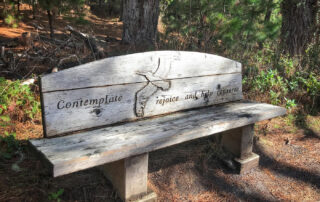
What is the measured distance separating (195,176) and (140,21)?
355 cm

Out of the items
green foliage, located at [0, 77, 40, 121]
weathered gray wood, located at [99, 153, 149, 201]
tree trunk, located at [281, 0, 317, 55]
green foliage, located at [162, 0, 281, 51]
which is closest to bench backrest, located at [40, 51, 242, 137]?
weathered gray wood, located at [99, 153, 149, 201]

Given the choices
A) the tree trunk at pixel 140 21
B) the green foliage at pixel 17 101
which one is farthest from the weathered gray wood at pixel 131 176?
the tree trunk at pixel 140 21

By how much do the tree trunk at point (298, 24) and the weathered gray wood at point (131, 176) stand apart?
4259mm

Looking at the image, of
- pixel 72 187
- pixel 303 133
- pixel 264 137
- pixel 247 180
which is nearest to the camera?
pixel 72 187

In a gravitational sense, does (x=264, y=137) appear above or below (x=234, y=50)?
below

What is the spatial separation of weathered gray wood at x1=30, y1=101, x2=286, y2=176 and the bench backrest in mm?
85

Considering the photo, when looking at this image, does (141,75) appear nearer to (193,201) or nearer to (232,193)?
(193,201)

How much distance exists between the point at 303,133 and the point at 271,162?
96cm

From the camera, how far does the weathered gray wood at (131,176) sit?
178 cm

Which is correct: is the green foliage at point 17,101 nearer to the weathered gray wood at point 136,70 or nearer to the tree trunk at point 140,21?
the weathered gray wood at point 136,70

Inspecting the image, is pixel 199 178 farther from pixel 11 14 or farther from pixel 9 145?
pixel 11 14

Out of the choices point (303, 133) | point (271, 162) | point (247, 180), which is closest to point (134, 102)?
point (247, 180)

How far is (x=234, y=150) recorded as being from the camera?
8.70 ft

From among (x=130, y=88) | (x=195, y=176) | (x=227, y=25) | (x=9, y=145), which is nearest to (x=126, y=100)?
(x=130, y=88)
